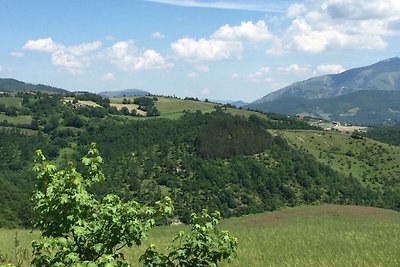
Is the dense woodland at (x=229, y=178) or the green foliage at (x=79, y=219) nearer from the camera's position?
the green foliage at (x=79, y=219)

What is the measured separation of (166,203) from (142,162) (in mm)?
184503

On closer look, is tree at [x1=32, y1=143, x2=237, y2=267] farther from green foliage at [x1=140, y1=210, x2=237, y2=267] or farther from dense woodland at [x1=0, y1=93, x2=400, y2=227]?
dense woodland at [x1=0, y1=93, x2=400, y2=227]

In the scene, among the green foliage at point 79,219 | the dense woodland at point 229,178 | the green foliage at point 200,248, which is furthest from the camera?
the dense woodland at point 229,178

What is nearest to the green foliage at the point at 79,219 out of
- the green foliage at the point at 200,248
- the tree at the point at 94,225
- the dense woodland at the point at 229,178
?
the tree at the point at 94,225

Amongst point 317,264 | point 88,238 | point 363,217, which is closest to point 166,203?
point 88,238

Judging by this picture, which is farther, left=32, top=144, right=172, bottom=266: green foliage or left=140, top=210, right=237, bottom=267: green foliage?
left=140, top=210, right=237, bottom=267: green foliage

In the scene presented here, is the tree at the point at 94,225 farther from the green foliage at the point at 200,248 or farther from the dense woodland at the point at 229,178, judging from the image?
the dense woodland at the point at 229,178

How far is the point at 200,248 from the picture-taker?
827 centimetres

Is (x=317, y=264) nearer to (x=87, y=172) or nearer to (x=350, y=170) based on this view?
(x=87, y=172)

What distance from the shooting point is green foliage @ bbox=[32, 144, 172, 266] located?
8094 mm

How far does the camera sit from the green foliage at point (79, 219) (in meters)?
8.09

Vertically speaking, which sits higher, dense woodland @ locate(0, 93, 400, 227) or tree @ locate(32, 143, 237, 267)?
tree @ locate(32, 143, 237, 267)

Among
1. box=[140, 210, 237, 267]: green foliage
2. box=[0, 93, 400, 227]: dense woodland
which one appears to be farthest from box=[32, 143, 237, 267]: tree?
box=[0, 93, 400, 227]: dense woodland

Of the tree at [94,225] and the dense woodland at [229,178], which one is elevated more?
the tree at [94,225]
